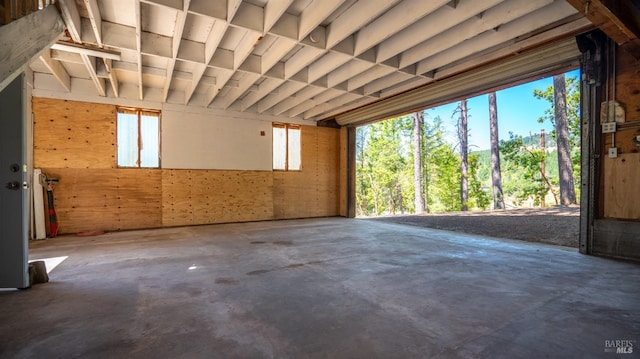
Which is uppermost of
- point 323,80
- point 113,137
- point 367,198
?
point 323,80

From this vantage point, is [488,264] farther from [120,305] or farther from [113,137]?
[113,137]

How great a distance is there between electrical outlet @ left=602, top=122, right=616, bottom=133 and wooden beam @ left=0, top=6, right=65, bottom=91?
20.8 feet

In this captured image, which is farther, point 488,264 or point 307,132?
point 307,132

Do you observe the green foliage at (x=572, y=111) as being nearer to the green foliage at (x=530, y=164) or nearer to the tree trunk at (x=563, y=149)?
the green foliage at (x=530, y=164)

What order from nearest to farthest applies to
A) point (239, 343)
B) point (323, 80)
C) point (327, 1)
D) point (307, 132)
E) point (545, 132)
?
point (239, 343) → point (327, 1) → point (323, 80) → point (307, 132) → point (545, 132)

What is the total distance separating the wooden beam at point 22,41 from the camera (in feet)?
5.86

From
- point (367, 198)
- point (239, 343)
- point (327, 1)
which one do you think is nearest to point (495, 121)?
point (367, 198)

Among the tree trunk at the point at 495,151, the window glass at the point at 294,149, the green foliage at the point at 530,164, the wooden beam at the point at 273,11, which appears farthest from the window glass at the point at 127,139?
the green foliage at the point at 530,164

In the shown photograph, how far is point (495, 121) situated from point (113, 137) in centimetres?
1617

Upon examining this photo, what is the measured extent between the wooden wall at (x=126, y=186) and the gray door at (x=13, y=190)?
4.14m

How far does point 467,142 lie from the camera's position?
16125 millimetres

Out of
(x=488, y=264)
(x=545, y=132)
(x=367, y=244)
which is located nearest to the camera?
(x=488, y=264)

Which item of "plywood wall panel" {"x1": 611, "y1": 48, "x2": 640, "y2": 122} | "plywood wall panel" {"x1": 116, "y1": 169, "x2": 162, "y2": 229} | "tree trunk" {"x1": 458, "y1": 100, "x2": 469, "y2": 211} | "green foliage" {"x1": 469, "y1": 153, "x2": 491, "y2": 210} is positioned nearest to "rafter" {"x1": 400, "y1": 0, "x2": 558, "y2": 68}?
"plywood wall panel" {"x1": 611, "y1": 48, "x2": 640, "y2": 122}

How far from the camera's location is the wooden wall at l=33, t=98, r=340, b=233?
5957 mm
